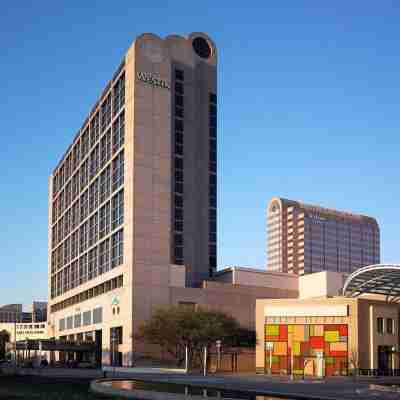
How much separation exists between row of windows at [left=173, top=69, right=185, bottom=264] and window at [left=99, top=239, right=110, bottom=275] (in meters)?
12.4

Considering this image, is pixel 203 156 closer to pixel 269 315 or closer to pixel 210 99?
pixel 210 99

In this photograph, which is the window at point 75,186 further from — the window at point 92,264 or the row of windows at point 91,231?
the window at point 92,264

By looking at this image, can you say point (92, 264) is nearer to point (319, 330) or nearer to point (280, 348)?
point (280, 348)

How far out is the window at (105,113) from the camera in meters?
125

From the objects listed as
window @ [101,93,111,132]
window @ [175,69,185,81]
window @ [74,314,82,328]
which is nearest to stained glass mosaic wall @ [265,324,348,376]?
window @ [175,69,185,81]

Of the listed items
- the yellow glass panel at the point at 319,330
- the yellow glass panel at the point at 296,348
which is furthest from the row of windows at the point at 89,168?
the yellow glass panel at the point at 319,330

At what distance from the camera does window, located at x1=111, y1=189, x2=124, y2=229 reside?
114m

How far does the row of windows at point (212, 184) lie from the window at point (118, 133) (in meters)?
19.0

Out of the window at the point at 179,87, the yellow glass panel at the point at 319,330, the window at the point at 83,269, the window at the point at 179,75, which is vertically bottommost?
the yellow glass panel at the point at 319,330

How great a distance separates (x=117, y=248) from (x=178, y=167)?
692 inches

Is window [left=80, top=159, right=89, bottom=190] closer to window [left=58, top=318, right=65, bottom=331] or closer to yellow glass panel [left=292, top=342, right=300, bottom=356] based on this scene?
window [left=58, top=318, right=65, bottom=331]

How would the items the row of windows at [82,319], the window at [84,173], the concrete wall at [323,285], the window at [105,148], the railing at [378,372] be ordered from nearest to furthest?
the railing at [378,372] → the concrete wall at [323,285] → the row of windows at [82,319] → the window at [105,148] → the window at [84,173]

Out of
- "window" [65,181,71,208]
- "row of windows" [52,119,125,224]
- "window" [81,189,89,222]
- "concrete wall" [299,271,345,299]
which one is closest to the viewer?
"row of windows" [52,119,125,224]

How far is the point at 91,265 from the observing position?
132 metres
